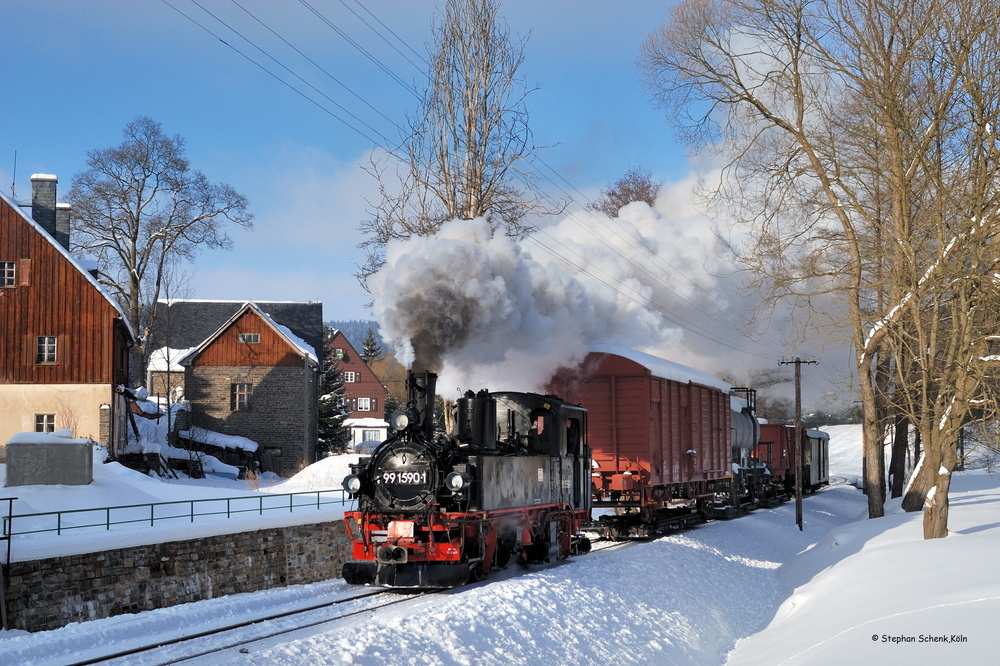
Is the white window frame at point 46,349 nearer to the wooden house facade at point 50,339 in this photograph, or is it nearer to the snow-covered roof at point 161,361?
the wooden house facade at point 50,339

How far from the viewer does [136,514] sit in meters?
16.2

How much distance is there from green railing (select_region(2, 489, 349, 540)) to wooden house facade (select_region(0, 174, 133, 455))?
8786mm

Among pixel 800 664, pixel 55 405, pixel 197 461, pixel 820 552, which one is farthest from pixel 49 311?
pixel 800 664

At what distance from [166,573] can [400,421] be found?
205 inches

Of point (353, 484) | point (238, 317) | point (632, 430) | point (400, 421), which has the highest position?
point (238, 317)

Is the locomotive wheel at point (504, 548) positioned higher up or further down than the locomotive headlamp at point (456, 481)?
further down

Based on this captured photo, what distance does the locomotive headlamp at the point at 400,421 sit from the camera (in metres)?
11.6

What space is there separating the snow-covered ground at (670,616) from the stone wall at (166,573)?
82 cm

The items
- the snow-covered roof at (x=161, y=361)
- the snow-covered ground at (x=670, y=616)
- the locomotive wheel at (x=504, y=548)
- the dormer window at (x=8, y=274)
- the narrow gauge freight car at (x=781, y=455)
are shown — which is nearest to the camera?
the snow-covered ground at (x=670, y=616)

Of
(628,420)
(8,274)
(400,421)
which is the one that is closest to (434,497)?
(400,421)

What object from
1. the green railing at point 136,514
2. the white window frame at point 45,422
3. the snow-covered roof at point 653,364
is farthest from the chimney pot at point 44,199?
the snow-covered roof at point 653,364

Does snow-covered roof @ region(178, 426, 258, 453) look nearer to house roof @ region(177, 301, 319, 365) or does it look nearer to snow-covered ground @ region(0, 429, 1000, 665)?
house roof @ region(177, 301, 319, 365)

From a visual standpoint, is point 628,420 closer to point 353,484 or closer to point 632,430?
point 632,430

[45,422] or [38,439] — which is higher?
[45,422]
